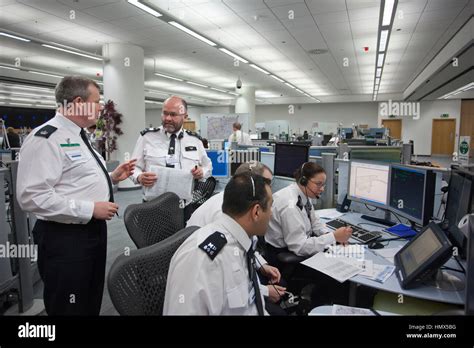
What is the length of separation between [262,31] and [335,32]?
130 cm

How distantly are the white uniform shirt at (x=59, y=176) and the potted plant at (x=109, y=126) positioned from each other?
5.25 metres

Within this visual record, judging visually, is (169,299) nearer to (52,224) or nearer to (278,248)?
(52,224)

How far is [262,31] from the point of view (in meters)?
5.49

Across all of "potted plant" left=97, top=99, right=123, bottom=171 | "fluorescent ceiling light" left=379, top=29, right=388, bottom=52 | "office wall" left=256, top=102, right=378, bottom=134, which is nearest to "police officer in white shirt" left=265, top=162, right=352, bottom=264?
"fluorescent ceiling light" left=379, top=29, right=388, bottom=52

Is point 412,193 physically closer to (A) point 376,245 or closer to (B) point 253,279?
(A) point 376,245

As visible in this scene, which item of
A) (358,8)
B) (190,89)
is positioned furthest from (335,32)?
(190,89)

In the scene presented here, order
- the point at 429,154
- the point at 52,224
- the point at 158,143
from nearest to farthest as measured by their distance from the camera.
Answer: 1. the point at 52,224
2. the point at 158,143
3. the point at 429,154

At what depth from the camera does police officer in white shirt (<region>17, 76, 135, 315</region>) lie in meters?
1.29

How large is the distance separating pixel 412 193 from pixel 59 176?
200 centimetres

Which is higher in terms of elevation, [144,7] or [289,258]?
[144,7]

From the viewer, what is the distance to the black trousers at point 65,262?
1.36 meters

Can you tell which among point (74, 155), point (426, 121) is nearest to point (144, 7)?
point (74, 155)

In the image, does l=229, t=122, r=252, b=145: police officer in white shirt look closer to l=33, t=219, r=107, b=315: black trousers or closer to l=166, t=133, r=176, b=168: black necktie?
l=166, t=133, r=176, b=168: black necktie

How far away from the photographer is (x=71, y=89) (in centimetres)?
142
